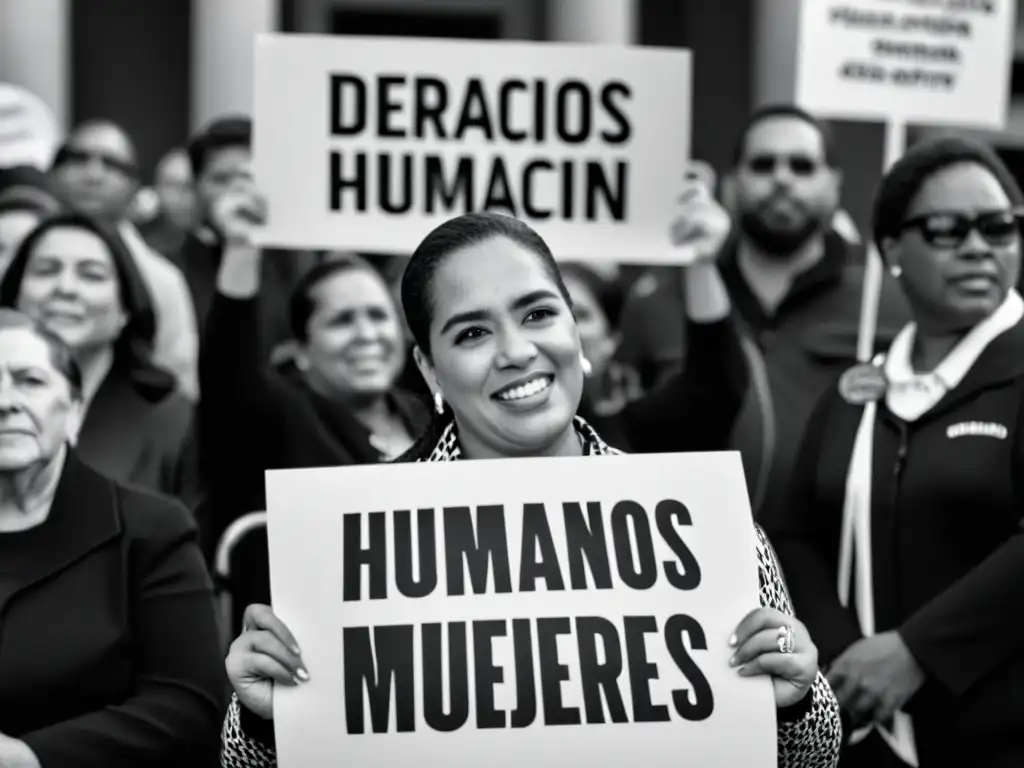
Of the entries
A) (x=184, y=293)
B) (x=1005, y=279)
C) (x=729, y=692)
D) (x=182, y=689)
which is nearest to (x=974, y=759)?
(x=1005, y=279)

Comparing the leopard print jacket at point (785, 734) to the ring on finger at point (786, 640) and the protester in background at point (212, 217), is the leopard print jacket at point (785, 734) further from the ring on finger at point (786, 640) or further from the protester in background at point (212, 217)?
the protester in background at point (212, 217)

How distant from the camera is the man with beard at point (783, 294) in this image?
6137mm

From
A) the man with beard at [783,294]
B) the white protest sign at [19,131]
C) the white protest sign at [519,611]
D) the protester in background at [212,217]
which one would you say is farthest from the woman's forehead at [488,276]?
the white protest sign at [19,131]

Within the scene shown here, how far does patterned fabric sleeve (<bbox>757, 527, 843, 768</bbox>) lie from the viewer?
3473mm

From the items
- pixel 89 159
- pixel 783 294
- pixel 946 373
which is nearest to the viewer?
pixel 946 373

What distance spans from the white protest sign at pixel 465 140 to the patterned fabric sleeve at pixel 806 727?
7.39 feet

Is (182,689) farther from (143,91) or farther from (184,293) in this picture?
(143,91)

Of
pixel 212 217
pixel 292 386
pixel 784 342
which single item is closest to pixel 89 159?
pixel 212 217

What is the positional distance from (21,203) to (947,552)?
156 inches

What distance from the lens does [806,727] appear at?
11.4ft

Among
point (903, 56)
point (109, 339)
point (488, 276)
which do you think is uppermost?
point (903, 56)

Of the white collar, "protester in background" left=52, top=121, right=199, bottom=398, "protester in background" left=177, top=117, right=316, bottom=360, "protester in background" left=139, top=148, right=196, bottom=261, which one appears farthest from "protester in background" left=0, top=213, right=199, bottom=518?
"protester in background" left=139, top=148, right=196, bottom=261

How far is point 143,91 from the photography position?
21.1 metres

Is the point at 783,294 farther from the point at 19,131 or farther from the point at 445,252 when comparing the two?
the point at 19,131
